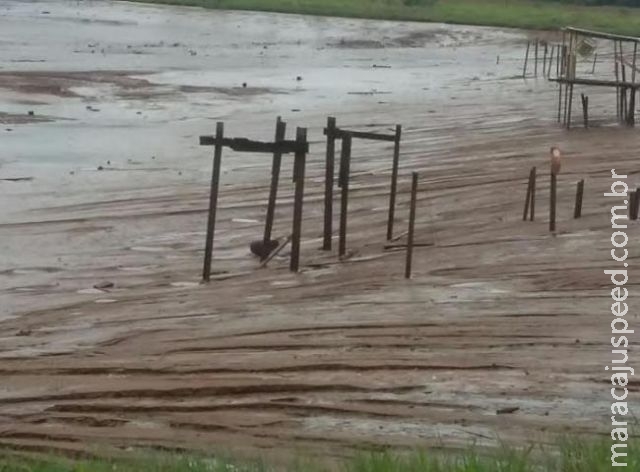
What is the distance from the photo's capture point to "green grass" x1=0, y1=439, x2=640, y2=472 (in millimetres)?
6754

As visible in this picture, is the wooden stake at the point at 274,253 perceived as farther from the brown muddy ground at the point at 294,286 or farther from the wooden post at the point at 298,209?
the wooden post at the point at 298,209

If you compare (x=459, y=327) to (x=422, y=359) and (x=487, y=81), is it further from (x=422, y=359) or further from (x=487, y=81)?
(x=487, y=81)

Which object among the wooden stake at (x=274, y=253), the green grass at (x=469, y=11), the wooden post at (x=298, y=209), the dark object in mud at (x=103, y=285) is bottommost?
the dark object in mud at (x=103, y=285)

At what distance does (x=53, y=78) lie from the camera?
31.5 m

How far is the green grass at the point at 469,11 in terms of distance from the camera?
5394 cm

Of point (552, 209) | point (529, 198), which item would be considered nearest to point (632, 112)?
point (529, 198)

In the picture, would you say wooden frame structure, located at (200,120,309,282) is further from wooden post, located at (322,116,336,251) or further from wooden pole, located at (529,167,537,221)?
wooden pole, located at (529,167,537,221)

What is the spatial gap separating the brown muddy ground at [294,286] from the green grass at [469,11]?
80.2ft

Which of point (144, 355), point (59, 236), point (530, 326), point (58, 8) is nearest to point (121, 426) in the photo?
point (144, 355)

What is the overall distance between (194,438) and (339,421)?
85 centimetres

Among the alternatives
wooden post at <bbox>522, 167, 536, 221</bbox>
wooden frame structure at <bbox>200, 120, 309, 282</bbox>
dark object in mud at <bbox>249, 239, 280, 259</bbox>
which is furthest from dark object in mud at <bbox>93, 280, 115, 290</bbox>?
wooden post at <bbox>522, 167, 536, 221</bbox>

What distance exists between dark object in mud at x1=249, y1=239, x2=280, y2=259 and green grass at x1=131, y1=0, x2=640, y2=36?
3823cm

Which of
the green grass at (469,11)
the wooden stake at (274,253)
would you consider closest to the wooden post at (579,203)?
the wooden stake at (274,253)

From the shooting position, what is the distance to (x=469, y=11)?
2258 inches
